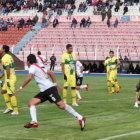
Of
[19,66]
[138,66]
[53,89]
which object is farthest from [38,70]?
[19,66]

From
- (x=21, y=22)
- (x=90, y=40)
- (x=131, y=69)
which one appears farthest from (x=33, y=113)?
(x=21, y=22)

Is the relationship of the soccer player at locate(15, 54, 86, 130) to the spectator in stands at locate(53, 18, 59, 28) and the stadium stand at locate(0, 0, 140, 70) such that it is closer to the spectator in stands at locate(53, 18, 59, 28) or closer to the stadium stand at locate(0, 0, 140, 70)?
the stadium stand at locate(0, 0, 140, 70)

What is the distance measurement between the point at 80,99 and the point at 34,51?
33647 millimetres

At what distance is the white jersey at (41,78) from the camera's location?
447 inches

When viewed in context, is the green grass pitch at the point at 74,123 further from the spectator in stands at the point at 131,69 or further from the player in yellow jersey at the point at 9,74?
the spectator in stands at the point at 131,69

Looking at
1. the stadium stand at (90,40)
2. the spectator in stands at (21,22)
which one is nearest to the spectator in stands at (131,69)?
the stadium stand at (90,40)

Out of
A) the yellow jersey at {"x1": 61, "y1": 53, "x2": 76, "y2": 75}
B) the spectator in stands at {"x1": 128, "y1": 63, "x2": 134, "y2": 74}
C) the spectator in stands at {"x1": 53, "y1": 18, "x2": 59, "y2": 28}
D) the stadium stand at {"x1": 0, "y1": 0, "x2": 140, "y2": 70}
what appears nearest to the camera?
the yellow jersey at {"x1": 61, "y1": 53, "x2": 76, "y2": 75}

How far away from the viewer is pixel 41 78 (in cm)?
1144

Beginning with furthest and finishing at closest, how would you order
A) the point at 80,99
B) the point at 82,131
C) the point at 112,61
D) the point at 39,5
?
the point at 39,5 < the point at 112,61 < the point at 80,99 < the point at 82,131

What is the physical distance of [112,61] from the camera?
923 inches

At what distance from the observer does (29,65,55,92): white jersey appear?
11352 mm

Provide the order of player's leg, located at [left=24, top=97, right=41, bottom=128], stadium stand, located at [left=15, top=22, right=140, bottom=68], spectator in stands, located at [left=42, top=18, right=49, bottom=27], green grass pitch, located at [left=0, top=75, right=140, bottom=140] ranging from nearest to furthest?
green grass pitch, located at [left=0, top=75, right=140, bottom=140], player's leg, located at [left=24, top=97, right=41, bottom=128], stadium stand, located at [left=15, top=22, right=140, bottom=68], spectator in stands, located at [left=42, top=18, right=49, bottom=27]

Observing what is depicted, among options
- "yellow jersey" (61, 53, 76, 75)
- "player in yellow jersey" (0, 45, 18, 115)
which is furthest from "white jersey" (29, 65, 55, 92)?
"yellow jersey" (61, 53, 76, 75)

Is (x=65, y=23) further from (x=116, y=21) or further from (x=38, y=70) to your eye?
(x=38, y=70)
